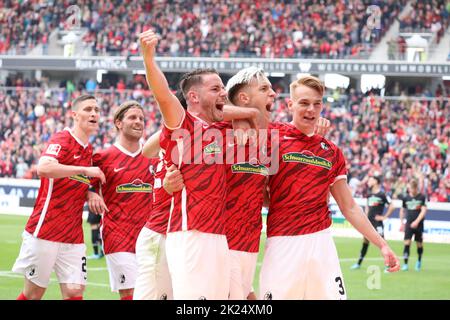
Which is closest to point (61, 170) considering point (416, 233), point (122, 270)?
point (122, 270)

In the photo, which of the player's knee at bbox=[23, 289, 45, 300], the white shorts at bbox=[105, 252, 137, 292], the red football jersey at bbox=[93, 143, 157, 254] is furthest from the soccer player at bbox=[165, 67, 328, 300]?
the player's knee at bbox=[23, 289, 45, 300]

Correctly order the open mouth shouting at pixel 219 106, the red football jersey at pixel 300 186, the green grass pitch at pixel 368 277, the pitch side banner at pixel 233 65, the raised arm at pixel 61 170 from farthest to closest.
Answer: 1. the pitch side banner at pixel 233 65
2. the green grass pitch at pixel 368 277
3. the raised arm at pixel 61 170
4. the red football jersey at pixel 300 186
5. the open mouth shouting at pixel 219 106

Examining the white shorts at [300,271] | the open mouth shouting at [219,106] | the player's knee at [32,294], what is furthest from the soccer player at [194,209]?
the player's knee at [32,294]

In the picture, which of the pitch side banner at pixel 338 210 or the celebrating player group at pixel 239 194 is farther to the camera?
the pitch side banner at pixel 338 210

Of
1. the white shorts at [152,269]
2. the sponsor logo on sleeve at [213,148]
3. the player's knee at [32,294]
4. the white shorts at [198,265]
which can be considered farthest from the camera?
the player's knee at [32,294]

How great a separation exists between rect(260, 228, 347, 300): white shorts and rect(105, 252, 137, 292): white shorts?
8.27 ft

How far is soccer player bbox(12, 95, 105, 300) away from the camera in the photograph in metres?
8.47

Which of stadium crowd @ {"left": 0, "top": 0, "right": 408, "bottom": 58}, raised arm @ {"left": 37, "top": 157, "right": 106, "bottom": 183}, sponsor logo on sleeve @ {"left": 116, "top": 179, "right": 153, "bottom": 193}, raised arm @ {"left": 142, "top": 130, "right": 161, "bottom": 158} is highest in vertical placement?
stadium crowd @ {"left": 0, "top": 0, "right": 408, "bottom": 58}

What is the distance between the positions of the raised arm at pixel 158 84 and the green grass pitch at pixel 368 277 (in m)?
6.02

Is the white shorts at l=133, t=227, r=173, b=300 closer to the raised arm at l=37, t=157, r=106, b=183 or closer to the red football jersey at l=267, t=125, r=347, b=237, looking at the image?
the red football jersey at l=267, t=125, r=347, b=237

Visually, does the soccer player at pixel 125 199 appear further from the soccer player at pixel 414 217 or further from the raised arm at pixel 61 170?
the soccer player at pixel 414 217

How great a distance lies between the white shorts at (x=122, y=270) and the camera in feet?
28.1

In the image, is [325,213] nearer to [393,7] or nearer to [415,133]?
[415,133]
